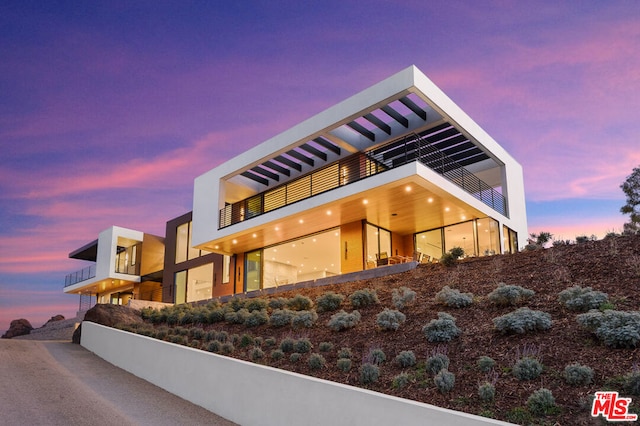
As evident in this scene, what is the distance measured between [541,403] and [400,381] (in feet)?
5.99

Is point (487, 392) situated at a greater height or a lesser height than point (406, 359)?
lesser

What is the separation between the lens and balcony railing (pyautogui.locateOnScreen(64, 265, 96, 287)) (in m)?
35.7

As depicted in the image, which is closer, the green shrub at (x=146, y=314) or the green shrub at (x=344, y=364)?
the green shrub at (x=344, y=364)

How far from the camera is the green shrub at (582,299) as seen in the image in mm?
7594

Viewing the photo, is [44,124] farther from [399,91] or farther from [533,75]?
[533,75]

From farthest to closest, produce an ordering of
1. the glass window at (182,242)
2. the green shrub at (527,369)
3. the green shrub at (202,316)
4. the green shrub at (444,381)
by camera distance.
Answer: the glass window at (182,242)
the green shrub at (202,316)
the green shrub at (444,381)
the green shrub at (527,369)

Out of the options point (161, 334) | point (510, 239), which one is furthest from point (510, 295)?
point (510, 239)

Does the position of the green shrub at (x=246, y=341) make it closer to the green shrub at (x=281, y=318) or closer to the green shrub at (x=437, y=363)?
the green shrub at (x=281, y=318)

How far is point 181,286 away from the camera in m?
28.6

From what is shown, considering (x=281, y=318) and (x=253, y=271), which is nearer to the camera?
(x=281, y=318)

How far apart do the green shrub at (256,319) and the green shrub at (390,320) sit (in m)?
3.49

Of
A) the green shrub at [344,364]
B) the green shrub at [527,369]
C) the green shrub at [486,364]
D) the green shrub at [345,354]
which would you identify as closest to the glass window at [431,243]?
the green shrub at [345,354]

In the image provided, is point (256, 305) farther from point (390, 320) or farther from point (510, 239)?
point (510, 239)

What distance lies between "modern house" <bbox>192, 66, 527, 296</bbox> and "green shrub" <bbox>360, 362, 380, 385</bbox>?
8.00m
